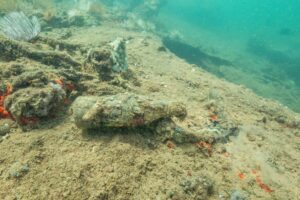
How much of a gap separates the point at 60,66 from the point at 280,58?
89.0 ft

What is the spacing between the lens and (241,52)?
27.1 meters

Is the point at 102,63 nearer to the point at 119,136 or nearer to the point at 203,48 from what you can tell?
the point at 119,136

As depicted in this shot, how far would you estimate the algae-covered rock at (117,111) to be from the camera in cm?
350

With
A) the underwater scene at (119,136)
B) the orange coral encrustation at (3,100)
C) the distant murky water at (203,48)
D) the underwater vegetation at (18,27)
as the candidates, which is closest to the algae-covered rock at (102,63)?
the underwater scene at (119,136)

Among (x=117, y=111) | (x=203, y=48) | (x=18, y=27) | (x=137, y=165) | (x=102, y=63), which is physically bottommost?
(x=203, y=48)

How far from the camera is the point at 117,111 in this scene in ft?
11.6

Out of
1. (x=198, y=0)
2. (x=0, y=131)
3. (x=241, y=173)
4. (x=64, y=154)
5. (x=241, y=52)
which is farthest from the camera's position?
(x=198, y=0)

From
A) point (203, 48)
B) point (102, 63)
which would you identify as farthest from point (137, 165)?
point (203, 48)

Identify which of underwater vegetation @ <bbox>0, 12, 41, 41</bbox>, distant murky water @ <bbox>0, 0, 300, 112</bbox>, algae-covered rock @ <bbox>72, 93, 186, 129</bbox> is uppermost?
algae-covered rock @ <bbox>72, 93, 186, 129</bbox>

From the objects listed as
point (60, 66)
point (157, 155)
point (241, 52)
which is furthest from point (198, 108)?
point (241, 52)

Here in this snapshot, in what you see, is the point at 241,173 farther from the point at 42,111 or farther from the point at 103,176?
the point at 42,111

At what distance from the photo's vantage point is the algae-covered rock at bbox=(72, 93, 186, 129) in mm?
3504

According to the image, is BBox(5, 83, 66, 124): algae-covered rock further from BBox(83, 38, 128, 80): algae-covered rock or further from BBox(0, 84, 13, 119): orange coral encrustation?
BBox(83, 38, 128, 80): algae-covered rock

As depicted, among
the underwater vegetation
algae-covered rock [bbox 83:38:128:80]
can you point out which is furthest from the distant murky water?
algae-covered rock [bbox 83:38:128:80]
